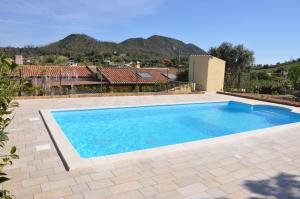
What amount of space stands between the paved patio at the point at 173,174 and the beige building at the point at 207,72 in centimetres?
1121

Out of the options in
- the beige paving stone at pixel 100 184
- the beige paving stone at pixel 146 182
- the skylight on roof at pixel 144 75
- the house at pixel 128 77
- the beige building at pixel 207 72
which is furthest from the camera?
the skylight on roof at pixel 144 75

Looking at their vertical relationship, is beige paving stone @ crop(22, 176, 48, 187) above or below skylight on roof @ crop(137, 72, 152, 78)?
below

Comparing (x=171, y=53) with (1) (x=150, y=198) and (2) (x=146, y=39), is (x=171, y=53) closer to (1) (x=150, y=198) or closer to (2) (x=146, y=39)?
(2) (x=146, y=39)

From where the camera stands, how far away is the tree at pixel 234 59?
20142 millimetres

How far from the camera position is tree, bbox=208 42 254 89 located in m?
20.1

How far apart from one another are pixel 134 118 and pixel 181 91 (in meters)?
6.90

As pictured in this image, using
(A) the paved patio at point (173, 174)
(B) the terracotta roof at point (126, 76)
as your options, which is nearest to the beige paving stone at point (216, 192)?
(A) the paved patio at point (173, 174)

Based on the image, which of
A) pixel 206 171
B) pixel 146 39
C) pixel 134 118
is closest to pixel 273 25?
pixel 134 118

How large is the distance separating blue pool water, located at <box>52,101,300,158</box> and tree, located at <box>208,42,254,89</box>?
7391mm

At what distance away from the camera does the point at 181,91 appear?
1652 cm

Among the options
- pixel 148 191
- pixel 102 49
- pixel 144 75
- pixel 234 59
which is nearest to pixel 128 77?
pixel 144 75

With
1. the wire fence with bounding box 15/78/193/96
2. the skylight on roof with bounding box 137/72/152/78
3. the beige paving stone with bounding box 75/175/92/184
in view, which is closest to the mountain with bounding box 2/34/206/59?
the skylight on roof with bounding box 137/72/152/78

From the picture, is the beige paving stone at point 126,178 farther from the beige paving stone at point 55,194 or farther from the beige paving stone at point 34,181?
the beige paving stone at point 34,181

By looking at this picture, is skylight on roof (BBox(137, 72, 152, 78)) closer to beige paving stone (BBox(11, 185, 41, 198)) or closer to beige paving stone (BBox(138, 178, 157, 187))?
beige paving stone (BBox(138, 178, 157, 187))
